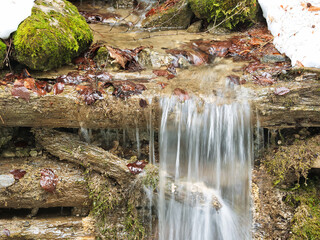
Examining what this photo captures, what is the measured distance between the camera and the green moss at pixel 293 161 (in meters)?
3.94

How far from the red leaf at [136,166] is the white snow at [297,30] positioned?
2.80 m

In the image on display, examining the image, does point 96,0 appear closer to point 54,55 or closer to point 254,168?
point 54,55

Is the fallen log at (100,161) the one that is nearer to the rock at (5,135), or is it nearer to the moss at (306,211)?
the rock at (5,135)

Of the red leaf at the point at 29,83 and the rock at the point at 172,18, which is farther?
the rock at the point at 172,18

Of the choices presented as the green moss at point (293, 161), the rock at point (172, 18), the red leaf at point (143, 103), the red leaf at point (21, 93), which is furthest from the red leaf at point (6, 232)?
the rock at point (172, 18)

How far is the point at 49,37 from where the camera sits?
13.0 ft

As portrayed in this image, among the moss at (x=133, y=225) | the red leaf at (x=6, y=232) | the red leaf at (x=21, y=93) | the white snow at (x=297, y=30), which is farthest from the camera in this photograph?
the white snow at (x=297, y=30)

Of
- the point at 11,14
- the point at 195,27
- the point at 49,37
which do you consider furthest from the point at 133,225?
the point at 195,27

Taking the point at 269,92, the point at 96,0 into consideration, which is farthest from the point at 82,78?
the point at 96,0

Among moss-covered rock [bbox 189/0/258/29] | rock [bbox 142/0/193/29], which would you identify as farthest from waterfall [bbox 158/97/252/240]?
rock [bbox 142/0/193/29]

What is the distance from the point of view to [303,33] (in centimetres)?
452

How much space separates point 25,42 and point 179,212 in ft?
10.5

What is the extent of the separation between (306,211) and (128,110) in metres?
2.80

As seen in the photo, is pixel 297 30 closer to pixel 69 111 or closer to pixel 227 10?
pixel 227 10
